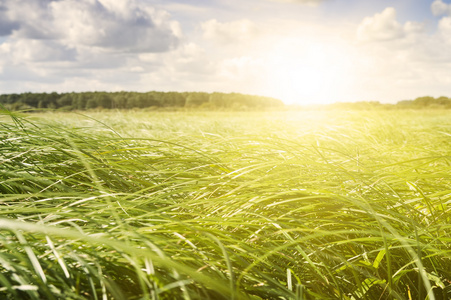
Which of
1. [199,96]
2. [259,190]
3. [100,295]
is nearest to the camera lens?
[100,295]

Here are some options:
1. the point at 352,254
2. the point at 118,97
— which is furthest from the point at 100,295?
the point at 118,97

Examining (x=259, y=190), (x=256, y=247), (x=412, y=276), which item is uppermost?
(x=259, y=190)

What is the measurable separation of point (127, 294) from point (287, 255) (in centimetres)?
43

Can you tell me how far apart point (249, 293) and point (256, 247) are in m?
0.13

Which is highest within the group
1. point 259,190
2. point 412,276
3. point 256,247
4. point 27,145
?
point 27,145

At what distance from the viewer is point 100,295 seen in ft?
2.29

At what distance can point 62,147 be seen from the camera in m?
1.32

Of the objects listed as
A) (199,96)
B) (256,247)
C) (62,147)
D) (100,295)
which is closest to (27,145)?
(62,147)

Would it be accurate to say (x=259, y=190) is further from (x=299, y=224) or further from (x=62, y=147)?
(x=62, y=147)

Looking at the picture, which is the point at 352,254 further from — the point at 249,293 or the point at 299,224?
the point at 249,293

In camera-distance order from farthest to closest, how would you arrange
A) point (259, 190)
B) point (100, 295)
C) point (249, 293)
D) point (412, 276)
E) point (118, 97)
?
point (118, 97), point (259, 190), point (412, 276), point (249, 293), point (100, 295)

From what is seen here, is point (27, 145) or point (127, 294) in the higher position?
point (27, 145)

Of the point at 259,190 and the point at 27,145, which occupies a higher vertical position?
the point at 27,145

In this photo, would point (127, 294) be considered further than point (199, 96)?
No
